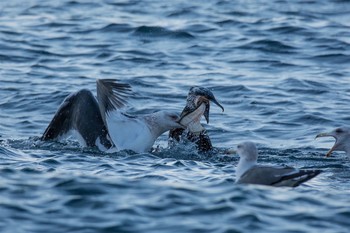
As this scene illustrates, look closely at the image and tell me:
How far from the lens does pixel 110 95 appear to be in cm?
1173

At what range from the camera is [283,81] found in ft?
52.1

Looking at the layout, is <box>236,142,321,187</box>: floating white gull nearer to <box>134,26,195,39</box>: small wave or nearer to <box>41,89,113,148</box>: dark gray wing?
<box>41,89,113,148</box>: dark gray wing

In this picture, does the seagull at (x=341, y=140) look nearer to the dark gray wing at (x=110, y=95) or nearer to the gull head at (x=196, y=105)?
the gull head at (x=196, y=105)

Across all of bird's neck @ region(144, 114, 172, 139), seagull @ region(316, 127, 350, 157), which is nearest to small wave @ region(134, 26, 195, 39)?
bird's neck @ region(144, 114, 172, 139)

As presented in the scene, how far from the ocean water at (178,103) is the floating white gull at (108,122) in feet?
0.82

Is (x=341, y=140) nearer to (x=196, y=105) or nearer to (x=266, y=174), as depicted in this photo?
(x=196, y=105)

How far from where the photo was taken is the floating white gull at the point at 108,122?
1173 centimetres

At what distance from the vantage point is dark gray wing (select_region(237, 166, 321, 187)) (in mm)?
9094

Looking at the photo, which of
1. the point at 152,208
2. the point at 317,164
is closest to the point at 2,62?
the point at 317,164

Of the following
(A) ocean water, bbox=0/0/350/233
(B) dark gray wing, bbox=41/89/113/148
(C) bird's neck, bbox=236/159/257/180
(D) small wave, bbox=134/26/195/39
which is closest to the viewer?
(A) ocean water, bbox=0/0/350/233

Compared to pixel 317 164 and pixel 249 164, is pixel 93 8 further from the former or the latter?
pixel 249 164

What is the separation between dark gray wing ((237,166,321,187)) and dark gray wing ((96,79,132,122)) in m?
2.71

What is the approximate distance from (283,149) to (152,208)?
406cm

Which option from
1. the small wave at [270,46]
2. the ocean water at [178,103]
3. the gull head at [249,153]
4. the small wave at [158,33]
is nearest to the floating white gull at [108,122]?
the ocean water at [178,103]
